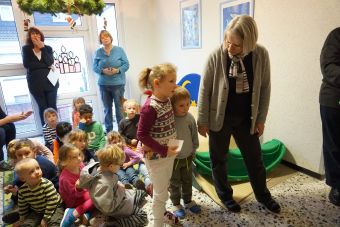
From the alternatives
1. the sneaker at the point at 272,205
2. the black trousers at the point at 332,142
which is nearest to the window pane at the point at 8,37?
the sneaker at the point at 272,205

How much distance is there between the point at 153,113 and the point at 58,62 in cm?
290

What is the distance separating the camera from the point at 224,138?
158cm

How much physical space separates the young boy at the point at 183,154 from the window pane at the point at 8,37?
294cm

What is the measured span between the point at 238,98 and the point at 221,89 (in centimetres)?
12

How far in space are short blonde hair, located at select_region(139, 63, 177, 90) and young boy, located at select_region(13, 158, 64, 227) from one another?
91cm

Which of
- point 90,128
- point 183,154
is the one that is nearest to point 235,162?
point 183,154

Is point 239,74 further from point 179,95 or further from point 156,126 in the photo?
point 156,126

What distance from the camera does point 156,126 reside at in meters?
1.35

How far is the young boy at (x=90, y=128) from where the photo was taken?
8.04ft

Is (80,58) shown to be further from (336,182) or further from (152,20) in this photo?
(336,182)

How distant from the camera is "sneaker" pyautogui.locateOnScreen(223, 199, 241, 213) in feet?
5.60

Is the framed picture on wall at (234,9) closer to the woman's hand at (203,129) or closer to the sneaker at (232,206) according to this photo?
the woman's hand at (203,129)

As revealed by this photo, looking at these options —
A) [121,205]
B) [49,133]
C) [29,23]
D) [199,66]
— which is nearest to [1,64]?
[29,23]

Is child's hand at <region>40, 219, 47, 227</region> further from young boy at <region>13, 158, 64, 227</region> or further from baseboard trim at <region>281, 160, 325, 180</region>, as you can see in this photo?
baseboard trim at <region>281, 160, 325, 180</region>
